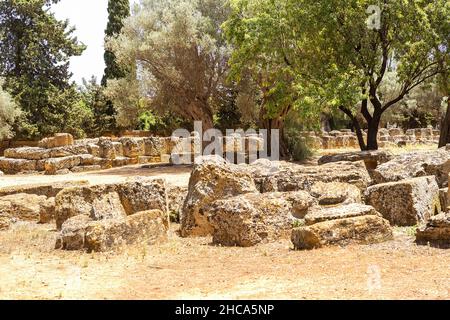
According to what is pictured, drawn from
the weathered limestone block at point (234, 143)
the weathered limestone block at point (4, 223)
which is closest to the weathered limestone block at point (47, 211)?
the weathered limestone block at point (4, 223)

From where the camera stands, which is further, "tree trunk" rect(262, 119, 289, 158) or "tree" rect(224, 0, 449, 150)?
"tree trunk" rect(262, 119, 289, 158)

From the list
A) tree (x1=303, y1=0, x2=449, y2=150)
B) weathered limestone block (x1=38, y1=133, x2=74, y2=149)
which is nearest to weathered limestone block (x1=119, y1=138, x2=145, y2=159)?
weathered limestone block (x1=38, y1=133, x2=74, y2=149)

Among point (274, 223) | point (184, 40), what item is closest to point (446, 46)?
point (184, 40)

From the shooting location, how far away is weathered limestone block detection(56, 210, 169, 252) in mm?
7504

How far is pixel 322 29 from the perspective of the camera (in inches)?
811

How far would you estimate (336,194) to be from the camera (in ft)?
31.2

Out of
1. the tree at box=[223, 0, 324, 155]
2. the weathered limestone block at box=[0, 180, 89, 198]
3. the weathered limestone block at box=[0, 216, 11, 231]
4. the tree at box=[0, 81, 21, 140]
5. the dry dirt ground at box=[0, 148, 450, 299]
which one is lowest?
the weathered limestone block at box=[0, 216, 11, 231]

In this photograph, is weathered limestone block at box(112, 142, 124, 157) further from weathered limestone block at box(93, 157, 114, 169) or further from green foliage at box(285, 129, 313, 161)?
green foliage at box(285, 129, 313, 161)

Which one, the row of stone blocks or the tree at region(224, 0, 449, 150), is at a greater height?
the tree at region(224, 0, 449, 150)

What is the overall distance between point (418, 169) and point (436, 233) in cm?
412

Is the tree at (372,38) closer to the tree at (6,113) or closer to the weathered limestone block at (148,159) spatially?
the weathered limestone block at (148,159)

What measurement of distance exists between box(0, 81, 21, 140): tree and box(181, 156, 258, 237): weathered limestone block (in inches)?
847
